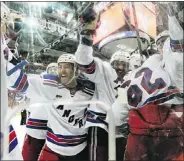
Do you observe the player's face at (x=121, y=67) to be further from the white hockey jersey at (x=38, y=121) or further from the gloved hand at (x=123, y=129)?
the white hockey jersey at (x=38, y=121)

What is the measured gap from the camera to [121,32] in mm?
1661

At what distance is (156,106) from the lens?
1654mm

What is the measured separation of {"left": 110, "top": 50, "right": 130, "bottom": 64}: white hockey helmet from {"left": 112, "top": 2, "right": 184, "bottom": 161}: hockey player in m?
0.08

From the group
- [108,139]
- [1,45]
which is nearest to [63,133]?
[108,139]

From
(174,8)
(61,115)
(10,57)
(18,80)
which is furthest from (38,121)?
(174,8)

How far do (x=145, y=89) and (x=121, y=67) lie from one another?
15cm

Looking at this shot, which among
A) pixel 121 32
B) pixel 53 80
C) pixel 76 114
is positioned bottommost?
pixel 76 114

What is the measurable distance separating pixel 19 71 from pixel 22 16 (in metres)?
0.26

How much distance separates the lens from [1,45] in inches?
64.5

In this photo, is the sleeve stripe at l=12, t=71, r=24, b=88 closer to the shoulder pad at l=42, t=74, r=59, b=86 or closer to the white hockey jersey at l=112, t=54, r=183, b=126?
the shoulder pad at l=42, t=74, r=59, b=86

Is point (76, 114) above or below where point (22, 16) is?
below

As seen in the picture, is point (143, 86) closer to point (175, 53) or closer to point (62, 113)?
point (175, 53)

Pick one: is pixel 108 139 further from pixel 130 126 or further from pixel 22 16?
pixel 22 16

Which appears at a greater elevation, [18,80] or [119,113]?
[18,80]
